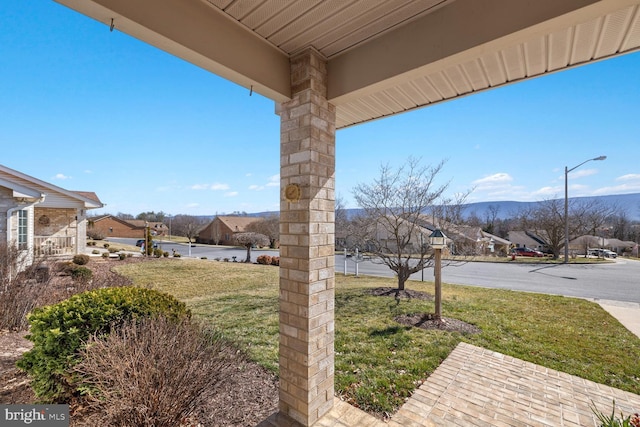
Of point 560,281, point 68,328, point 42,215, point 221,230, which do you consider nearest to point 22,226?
point 42,215

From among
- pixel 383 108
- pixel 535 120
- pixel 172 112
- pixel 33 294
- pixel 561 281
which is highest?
pixel 535 120

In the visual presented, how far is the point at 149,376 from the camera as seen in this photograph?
1.77 meters

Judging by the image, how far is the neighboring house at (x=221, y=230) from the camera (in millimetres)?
33531

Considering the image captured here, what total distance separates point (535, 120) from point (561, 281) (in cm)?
676

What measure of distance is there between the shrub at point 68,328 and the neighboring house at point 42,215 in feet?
26.8

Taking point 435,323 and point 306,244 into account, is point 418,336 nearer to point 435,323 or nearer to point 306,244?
point 435,323

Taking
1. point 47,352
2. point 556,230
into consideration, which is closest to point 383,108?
point 47,352

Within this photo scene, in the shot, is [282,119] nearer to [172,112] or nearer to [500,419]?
[500,419]

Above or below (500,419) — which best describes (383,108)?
above

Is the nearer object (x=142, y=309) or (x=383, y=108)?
(x=142, y=309)

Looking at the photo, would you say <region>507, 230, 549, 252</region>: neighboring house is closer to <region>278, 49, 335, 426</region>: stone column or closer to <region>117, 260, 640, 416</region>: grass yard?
<region>117, 260, 640, 416</region>: grass yard

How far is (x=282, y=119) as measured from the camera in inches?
94.7

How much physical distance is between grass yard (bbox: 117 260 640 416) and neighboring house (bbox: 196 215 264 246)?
2637cm

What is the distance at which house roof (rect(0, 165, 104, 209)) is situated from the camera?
7.60 m
